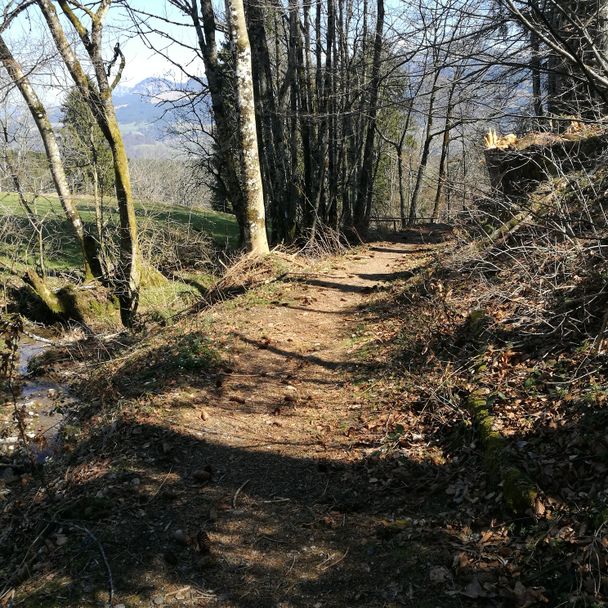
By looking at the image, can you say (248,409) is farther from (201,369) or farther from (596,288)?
(596,288)

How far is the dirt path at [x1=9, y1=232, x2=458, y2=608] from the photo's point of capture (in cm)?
312

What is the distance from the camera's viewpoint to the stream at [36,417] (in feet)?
21.3

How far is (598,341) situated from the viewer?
164 inches

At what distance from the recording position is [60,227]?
18.8 meters

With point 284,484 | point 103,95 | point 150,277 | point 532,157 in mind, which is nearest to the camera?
point 284,484

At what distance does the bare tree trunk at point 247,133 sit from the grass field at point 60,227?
365 centimetres

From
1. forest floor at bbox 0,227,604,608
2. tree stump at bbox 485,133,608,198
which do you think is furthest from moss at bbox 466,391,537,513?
tree stump at bbox 485,133,608,198

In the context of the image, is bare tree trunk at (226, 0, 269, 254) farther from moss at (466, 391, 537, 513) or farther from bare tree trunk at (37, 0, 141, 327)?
moss at (466, 391, 537, 513)

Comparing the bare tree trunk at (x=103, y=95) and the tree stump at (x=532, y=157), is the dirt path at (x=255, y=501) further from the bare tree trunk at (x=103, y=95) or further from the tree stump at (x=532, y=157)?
the bare tree trunk at (x=103, y=95)

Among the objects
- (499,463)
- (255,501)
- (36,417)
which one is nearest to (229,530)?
(255,501)

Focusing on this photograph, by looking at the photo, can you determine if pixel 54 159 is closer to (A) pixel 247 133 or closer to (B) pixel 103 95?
(B) pixel 103 95

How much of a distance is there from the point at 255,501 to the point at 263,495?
0.33 feet

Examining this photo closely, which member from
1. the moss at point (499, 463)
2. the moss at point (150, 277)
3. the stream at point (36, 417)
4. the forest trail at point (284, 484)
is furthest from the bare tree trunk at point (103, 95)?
the moss at point (499, 463)

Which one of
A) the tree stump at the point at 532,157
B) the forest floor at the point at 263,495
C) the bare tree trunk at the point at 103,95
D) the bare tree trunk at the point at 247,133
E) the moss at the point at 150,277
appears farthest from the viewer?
the moss at the point at 150,277
